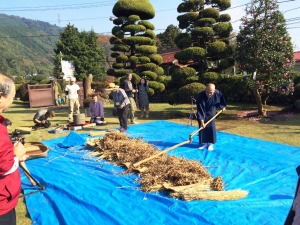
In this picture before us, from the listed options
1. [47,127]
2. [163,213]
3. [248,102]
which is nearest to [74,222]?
[163,213]

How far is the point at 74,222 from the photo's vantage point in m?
3.49

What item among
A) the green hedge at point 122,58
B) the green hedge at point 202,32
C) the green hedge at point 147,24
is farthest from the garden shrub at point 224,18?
the green hedge at point 122,58

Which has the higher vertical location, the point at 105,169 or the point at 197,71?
the point at 197,71

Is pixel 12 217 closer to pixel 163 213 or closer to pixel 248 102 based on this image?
pixel 163 213

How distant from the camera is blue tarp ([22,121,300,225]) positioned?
352 centimetres

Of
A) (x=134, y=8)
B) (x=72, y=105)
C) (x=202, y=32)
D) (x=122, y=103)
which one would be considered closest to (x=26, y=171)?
(x=122, y=103)

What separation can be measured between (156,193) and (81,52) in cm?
2640

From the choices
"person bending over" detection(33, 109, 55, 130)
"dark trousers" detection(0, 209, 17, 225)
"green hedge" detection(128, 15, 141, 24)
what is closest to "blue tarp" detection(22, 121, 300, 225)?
"dark trousers" detection(0, 209, 17, 225)

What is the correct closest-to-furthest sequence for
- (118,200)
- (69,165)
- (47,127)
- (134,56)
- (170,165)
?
(118,200)
(170,165)
(69,165)
(47,127)
(134,56)

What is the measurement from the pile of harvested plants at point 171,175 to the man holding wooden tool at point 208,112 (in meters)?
1.50

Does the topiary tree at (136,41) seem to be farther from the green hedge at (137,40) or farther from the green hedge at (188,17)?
the green hedge at (188,17)

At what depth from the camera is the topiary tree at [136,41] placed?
14.9 m

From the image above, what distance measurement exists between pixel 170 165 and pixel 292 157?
2762 millimetres

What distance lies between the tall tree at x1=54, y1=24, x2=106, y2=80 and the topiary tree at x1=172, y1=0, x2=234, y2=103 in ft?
56.2
